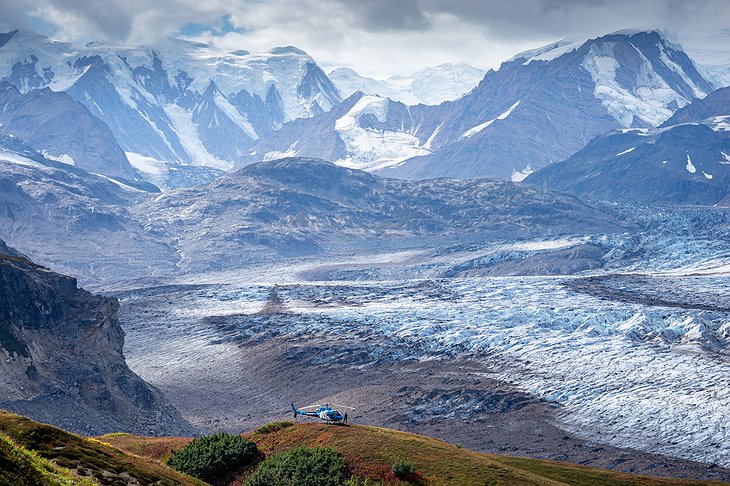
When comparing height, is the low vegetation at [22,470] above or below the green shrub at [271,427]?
above

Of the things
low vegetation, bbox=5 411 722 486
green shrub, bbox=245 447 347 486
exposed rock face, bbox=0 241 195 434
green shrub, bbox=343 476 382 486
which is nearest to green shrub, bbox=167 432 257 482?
low vegetation, bbox=5 411 722 486

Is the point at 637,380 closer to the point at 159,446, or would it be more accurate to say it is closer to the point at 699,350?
the point at 699,350

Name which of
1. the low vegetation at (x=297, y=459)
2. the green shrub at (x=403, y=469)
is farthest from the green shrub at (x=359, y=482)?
the green shrub at (x=403, y=469)

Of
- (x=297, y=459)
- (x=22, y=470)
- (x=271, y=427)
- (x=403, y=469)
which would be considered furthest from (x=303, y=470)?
(x=22, y=470)

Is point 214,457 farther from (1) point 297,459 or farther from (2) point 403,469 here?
(2) point 403,469

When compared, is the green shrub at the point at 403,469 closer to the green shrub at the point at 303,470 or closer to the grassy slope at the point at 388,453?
the grassy slope at the point at 388,453
